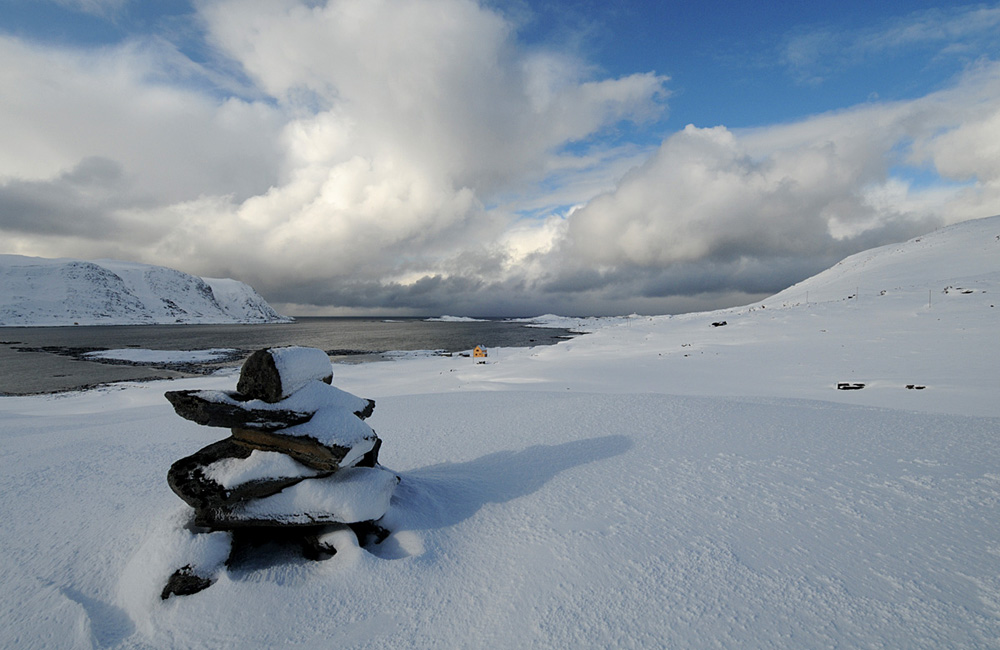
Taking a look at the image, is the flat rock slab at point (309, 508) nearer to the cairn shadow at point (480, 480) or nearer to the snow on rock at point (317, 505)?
the snow on rock at point (317, 505)

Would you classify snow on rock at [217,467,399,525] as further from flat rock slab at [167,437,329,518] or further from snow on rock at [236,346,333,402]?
snow on rock at [236,346,333,402]

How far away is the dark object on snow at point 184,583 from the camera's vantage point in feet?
13.8

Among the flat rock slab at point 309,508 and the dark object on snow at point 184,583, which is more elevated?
the flat rock slab at point 309,508

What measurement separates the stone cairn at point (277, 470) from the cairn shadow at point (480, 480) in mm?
656

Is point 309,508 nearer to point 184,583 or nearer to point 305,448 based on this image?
point 305,448

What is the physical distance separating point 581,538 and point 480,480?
7.06 ft

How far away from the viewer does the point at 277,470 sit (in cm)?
493

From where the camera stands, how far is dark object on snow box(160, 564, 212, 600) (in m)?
4.21

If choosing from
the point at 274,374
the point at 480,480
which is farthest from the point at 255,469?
the point at 480,480

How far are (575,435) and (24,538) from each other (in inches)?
323

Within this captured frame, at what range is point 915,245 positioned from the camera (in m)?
48.9

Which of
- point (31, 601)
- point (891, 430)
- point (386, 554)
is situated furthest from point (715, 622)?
point (891, 430)

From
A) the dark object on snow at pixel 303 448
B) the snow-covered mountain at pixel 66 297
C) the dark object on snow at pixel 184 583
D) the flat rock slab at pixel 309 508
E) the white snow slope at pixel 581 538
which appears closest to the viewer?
the white snow slope at pixel 581 538

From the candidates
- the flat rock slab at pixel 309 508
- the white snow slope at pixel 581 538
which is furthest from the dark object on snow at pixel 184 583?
the flat rock slab at pixel 309 508
